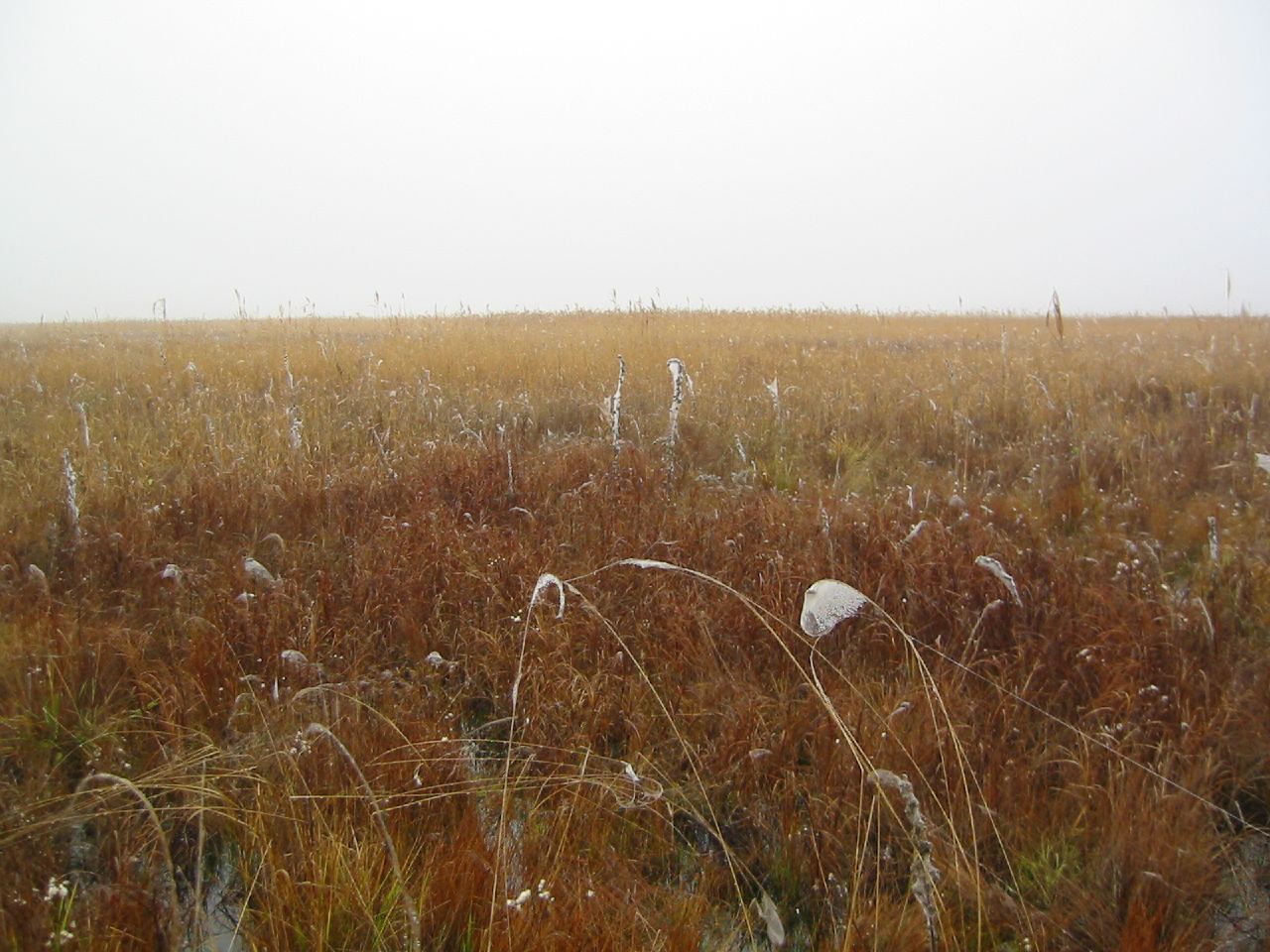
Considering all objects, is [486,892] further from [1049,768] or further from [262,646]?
[1049,768]

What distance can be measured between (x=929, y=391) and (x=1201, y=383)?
8.13 ft

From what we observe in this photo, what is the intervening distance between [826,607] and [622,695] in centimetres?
71

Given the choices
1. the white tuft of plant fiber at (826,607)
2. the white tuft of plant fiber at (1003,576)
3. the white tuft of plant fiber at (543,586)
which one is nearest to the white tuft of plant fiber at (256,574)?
the white tuft of plant fiber at (543,586)

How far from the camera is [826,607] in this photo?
2.27 metres

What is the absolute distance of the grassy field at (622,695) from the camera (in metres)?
1.57

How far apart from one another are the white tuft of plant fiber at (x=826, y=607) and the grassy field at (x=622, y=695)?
0.12 m

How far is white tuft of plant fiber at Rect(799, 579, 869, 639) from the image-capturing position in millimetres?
2182

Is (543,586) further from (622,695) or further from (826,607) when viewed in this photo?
(826,607)

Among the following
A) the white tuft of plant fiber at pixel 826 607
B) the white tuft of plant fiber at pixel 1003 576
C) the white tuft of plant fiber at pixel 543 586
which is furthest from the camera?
the white tuft of plant fiber at pixel 1003 576

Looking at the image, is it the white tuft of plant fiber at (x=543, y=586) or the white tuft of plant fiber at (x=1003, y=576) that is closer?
the white tuft of plant fiber at (x=543, y=586)

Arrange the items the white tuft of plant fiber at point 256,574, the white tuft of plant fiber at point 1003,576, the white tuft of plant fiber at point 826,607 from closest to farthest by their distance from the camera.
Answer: the white tuft of plant fiber at point 826,607 < the white tuft of plant fiber at point 1003,576 < the white tuft of plant fiber at point 256,574

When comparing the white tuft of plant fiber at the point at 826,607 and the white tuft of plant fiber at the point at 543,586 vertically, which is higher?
the white tuft of plant fiber at the point at 543,586

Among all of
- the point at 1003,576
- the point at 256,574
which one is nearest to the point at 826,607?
the point at 1003,576

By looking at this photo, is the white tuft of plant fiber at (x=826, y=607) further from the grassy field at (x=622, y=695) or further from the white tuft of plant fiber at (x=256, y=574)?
the white tuft of plant fiber at (x=256, y=574)
